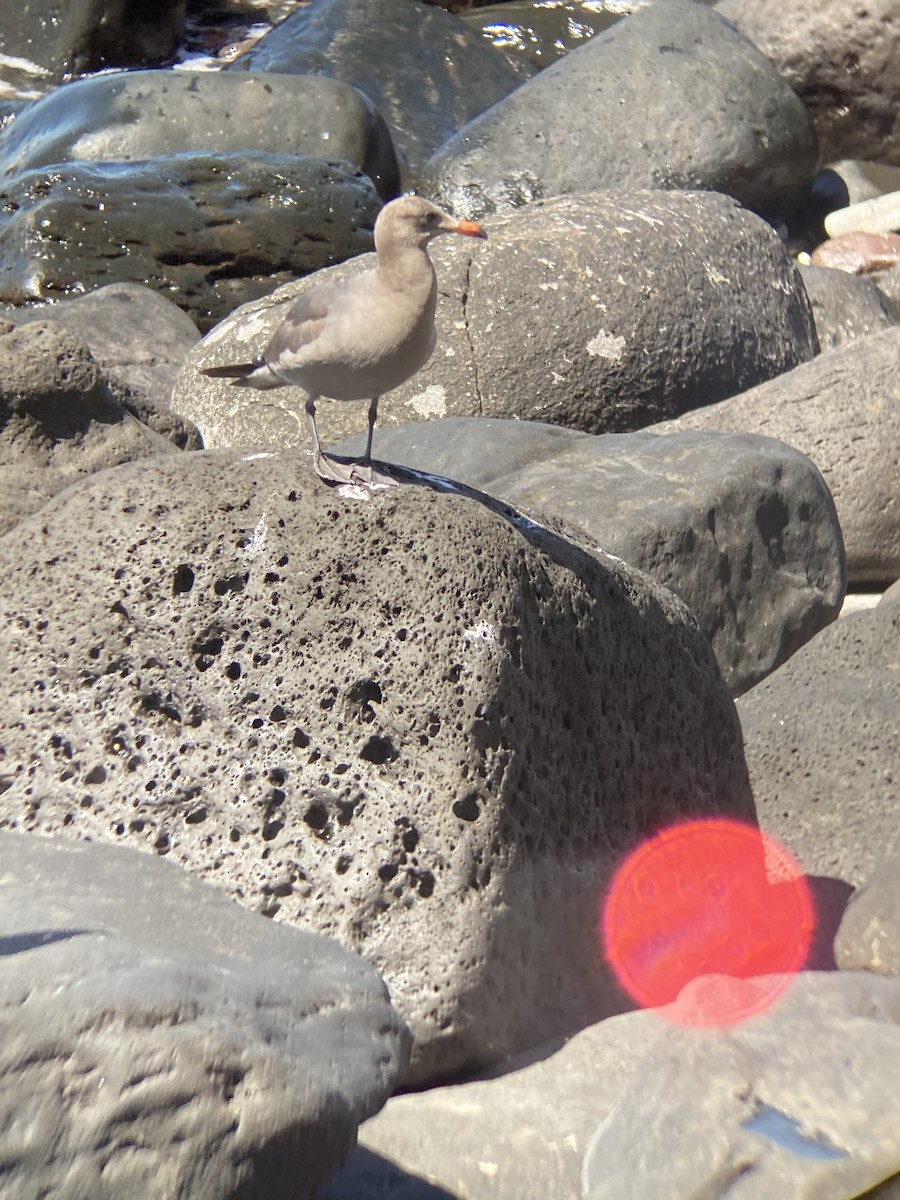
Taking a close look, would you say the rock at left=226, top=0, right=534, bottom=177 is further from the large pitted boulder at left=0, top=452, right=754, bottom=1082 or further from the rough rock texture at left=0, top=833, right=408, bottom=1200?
the rough rock texture at left=0, top=833, right=408, bottom=1200

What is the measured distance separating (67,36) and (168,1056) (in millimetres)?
18042

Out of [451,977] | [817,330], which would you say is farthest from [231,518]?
[817,330]

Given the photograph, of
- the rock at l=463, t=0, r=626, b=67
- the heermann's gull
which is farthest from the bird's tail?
the rock at l=463, t=0, r=626, b=67

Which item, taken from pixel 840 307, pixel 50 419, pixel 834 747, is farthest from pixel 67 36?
pixel 834 747

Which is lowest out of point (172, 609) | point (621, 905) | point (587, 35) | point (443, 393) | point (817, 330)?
point (587, 35)

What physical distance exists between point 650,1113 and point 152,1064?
1132 mm

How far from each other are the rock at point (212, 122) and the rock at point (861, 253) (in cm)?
382

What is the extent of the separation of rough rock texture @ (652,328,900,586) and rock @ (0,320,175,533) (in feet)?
9.66

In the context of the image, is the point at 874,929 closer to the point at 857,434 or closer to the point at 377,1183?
the point at 377,1183

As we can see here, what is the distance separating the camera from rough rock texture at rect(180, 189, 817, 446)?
7.77 m

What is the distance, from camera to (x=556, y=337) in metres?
7.79

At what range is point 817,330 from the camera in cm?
967

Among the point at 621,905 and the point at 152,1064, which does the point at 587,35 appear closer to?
the point at 621,905

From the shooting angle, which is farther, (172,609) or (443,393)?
(443,393)
